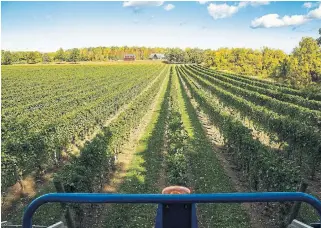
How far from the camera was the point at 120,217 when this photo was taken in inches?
454

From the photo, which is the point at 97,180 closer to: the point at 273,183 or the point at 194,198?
the point at 273,183

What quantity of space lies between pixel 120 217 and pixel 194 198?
9.93 metres

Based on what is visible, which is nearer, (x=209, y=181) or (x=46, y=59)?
(x=209, y=181)

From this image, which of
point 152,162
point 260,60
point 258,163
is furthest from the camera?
point 260,60

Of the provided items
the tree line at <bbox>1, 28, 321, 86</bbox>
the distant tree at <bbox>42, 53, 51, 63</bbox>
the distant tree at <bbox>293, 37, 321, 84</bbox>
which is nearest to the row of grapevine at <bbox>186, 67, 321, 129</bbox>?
the tree line at <bbox>1, 28, 321, 86</bbox>

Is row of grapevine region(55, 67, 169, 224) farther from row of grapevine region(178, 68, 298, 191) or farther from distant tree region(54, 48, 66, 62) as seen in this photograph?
distant tree region(54, 48, 66, 62)

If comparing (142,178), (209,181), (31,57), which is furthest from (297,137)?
(31,57)

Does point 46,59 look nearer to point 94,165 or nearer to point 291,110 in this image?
point 291,110

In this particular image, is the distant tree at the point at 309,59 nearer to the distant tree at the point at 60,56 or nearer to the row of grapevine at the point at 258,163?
the row of grapevine at the point at 258,163

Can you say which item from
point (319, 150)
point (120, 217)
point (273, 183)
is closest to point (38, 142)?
point (120, 217)

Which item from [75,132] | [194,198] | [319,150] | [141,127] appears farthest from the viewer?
[141,127]

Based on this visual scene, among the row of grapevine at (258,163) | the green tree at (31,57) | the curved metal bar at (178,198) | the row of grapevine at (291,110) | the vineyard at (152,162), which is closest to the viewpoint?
the curved metal bar at (178,198)

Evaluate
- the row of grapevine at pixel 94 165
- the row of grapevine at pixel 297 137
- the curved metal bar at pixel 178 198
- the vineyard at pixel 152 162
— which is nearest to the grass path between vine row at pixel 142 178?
the vineyard at pixel 152 162

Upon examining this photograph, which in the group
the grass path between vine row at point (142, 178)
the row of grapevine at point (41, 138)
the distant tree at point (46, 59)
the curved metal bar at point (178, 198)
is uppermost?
the distant tree at point (46, 59)
